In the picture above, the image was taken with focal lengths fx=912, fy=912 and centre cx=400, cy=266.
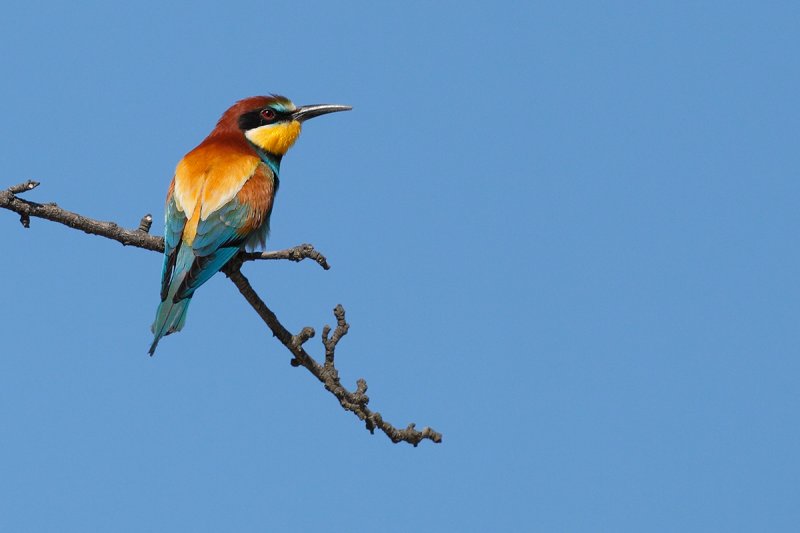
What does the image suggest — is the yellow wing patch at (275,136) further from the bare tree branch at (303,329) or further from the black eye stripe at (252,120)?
the bare tree branch at (303,329)

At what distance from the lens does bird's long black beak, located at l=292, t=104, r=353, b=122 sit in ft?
15.8

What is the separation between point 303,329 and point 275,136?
1.76 metres

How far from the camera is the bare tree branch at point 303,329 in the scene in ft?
9.96

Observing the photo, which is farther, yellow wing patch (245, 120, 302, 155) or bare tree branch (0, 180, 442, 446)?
yellow wing patch (245, 120, 302, 155)

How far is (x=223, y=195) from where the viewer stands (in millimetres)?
4047

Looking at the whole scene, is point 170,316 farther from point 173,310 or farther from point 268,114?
point 268,114

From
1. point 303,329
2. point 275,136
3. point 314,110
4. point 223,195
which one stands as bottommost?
point 303,329

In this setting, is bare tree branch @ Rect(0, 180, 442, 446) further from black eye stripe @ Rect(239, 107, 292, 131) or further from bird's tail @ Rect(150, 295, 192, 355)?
black eye stripe @ Rect(239, 107, 292, 131)

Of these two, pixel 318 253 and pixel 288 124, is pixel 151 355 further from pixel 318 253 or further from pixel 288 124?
pixel 288 124

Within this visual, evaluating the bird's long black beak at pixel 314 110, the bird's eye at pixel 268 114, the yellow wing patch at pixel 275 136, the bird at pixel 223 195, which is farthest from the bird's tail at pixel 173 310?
the bird's long black beak at pixel 314 110

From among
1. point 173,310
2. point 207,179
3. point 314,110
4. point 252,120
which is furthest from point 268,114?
point 173,310

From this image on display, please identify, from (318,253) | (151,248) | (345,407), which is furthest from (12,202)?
(345,407)

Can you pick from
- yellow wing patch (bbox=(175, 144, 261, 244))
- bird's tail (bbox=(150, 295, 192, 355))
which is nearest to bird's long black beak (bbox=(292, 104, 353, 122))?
yellow wing patch (bbox=(175, 144, 261, 244))

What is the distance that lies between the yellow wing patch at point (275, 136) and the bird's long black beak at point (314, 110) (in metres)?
0.07
